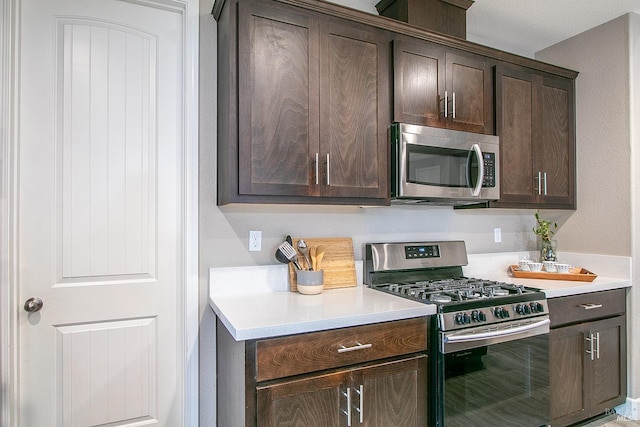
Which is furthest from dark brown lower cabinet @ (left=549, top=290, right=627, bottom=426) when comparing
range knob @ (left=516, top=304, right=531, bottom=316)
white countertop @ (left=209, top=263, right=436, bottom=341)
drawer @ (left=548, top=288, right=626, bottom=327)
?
white countertop @ (left=209, top=263, right=436, bottom=341)

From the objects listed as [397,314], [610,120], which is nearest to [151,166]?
[397,314]

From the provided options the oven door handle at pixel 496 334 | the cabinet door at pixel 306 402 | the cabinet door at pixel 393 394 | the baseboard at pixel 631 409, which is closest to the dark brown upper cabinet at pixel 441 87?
the oven door handle at pixel 496 334

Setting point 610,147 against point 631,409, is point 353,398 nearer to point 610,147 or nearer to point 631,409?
point 631,409

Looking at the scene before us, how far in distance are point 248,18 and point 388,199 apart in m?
1.11

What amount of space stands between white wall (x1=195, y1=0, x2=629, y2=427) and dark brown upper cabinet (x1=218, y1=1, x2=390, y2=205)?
0.33 feet

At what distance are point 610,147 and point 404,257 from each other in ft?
5.58

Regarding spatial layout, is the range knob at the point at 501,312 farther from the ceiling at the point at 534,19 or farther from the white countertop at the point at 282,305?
the ceiling at the point at 534,19

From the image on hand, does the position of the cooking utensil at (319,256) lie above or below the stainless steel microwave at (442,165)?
below

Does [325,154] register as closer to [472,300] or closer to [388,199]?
[388,199]

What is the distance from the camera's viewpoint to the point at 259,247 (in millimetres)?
2084

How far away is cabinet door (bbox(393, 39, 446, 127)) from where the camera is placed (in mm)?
2074

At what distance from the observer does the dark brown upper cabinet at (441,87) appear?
2.09 meters

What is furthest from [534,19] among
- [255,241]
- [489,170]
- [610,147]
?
[255,241]

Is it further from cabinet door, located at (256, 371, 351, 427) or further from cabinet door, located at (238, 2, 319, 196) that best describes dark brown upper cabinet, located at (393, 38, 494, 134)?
cabinet door, located at (256, 371, 351, 427)
